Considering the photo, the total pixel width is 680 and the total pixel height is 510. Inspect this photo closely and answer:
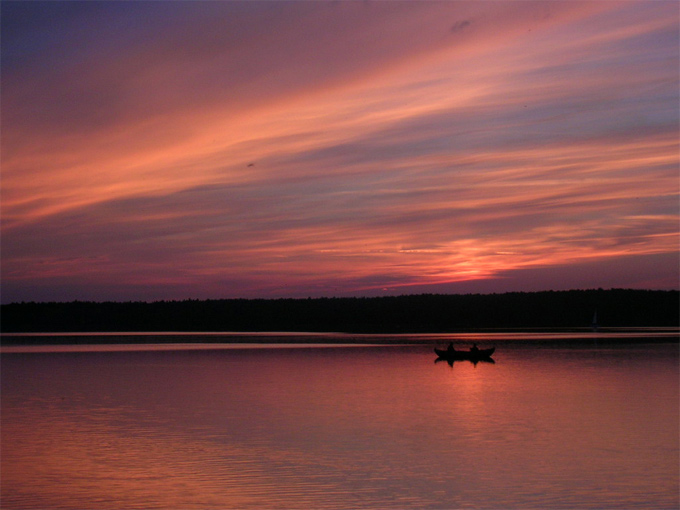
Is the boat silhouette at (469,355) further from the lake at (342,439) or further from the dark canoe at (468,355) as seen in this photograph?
the lake at (342,439)

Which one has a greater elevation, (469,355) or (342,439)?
(469,355)

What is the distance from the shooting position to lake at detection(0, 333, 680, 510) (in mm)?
17938

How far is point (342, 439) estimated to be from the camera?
2458cm

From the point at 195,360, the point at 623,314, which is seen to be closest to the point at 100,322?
the point at 623,314

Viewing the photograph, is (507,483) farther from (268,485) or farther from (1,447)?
(1,447)

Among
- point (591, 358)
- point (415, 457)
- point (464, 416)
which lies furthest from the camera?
point (591, 358)

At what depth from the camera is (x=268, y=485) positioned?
18750 millimetres

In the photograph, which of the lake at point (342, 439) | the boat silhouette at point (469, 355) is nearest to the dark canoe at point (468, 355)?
the boat silhouette at point (469, 355)

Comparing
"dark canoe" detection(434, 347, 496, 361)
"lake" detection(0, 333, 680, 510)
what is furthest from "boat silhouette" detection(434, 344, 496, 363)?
"lake" detection(0, 333, 680, 510)

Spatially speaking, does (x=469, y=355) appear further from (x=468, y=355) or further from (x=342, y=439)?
(x=342, y=439)

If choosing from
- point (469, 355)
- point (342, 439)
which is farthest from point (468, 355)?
point (342, 439)

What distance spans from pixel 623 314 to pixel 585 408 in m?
147

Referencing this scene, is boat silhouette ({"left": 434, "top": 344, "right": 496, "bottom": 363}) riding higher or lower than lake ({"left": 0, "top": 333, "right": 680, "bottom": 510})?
higher

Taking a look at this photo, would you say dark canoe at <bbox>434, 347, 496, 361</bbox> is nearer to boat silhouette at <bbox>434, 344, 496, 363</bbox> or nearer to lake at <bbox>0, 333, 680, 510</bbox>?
boat silhouette at <bbox>434, 344, 496, 363</bbox>
